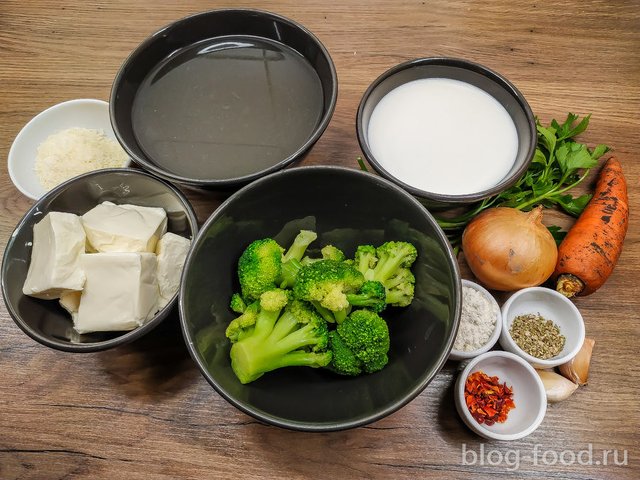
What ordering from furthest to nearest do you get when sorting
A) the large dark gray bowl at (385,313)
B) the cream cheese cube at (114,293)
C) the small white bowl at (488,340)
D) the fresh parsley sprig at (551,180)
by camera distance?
the fresh parsley sprig at (551,180) < the small white bowl at (488,340) < the cream cheese cube at (114,293) < the large dark gray bowl at (385,313)

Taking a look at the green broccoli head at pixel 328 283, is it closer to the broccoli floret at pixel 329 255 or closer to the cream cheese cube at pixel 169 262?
the broccoli floret at pixel 329 255

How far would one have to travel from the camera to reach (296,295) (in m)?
1.09

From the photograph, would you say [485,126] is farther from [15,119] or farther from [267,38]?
[15,119]

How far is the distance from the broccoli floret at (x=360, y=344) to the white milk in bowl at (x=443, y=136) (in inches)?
15.9

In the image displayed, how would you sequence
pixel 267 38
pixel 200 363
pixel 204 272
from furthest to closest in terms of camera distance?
pixel 267 38, pixel 204 272, pixel 200 363

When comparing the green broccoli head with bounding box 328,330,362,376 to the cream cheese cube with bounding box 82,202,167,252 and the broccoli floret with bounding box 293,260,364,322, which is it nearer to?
the broccoli floret with bounding box 293,260,364,322

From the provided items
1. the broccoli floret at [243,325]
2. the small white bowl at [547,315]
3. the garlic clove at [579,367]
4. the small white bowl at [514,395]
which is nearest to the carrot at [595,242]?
the small white bowl at [547,315]

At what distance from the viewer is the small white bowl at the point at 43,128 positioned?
1.41m

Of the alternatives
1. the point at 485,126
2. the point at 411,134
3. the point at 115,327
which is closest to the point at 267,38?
the point at 411,134

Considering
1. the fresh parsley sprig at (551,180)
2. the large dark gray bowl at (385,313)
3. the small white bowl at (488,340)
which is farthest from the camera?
the fresh parsley sprig at (551,180)

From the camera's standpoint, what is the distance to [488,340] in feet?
4.06

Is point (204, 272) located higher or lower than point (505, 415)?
higher

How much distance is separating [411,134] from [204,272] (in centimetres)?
65

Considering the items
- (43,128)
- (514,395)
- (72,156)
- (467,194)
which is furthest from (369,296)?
(43,128)
